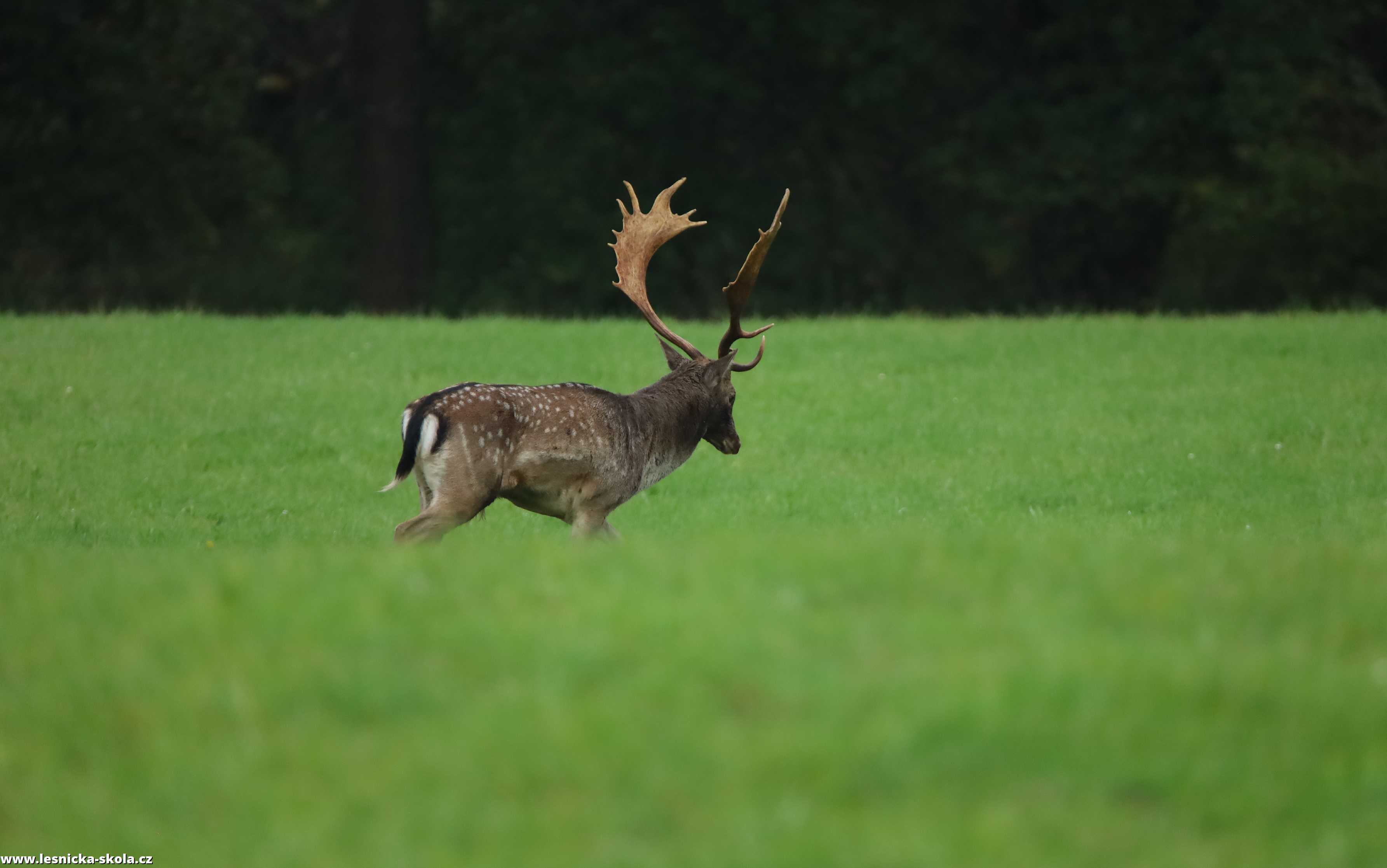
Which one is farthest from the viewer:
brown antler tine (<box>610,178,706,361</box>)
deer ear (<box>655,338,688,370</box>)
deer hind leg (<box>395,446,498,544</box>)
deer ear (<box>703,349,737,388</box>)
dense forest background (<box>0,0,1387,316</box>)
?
dense forest background (<box>0,0,1387,316</box>)

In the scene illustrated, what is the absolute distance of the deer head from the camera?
10406 millimetres

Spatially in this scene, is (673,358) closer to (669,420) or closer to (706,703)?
(669,420)

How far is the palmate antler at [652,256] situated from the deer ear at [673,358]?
0.23 ft

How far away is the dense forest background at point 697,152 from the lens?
28.7m

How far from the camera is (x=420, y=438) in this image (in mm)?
8617

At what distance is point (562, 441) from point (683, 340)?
2259 mm

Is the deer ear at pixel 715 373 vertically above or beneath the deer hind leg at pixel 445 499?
above

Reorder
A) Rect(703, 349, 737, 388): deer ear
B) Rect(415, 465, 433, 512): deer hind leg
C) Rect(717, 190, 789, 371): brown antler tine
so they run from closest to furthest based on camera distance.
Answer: Rect(415, 465, 433, 512): deer hind leg, Rect(703, 349, 737, 388): deer ear, Rect(717, 190, 789, 371): brown antler tine

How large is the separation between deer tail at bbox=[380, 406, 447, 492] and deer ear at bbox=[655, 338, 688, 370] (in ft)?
7.17

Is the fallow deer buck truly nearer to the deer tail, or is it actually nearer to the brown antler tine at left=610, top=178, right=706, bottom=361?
the deer tail

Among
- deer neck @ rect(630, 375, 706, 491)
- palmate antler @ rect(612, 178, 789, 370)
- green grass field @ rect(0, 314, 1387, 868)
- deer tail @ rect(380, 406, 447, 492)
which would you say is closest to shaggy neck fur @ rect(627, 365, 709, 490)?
deer neck @ rect(630, 375, 706, 491)

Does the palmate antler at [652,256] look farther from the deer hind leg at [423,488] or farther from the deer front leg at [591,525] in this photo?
the deer hind leg at [423,488]

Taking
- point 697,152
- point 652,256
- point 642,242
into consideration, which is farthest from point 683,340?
point 697,152

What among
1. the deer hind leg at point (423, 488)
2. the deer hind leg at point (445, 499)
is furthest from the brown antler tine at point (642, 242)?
the deer hind leg at point (445, 499)
